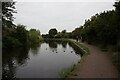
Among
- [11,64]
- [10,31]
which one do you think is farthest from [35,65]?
[10,31]

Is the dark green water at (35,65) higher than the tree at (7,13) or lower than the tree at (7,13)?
lower

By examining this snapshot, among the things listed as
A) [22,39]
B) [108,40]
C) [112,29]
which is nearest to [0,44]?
[22,39]

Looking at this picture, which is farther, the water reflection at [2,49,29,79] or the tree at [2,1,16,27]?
the tree at [2,1,16,27]

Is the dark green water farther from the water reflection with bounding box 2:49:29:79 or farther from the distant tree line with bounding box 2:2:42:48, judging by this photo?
the distant tree line with bounding box 2:2:42:48

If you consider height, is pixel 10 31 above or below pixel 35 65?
above

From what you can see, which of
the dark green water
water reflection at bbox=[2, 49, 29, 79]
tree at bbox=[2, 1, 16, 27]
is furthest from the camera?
tree at bbox=[2, 1, 16, 27]

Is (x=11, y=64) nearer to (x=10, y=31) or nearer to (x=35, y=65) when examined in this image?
(x=35, y=65)

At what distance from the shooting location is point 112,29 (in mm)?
26391

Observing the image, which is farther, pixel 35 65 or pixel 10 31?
pixel 10 31

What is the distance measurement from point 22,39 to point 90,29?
19133 millimetres

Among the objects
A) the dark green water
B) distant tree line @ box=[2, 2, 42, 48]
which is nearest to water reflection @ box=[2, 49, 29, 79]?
the dark green water

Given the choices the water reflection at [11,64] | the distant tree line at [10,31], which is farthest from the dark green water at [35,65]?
the distant tree line at [10,31]

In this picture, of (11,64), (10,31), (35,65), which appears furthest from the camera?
(10,31)

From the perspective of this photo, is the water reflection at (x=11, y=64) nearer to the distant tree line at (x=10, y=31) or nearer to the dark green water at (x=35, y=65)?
the dark green water at (x=35, y=65)
